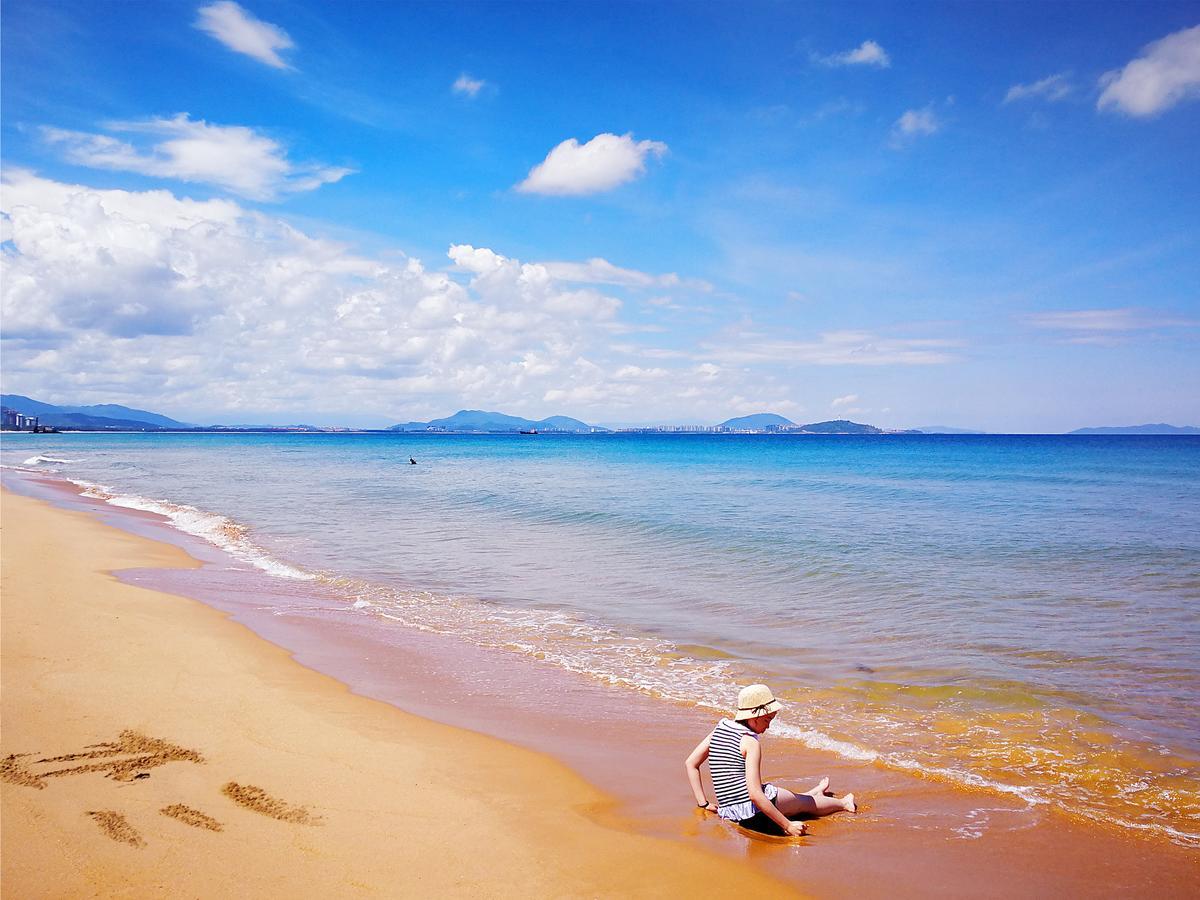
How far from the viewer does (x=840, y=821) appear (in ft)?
19.0

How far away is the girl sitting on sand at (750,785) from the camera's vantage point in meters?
5.54

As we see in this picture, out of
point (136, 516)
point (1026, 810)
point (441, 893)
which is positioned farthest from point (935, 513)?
point (136, 516)

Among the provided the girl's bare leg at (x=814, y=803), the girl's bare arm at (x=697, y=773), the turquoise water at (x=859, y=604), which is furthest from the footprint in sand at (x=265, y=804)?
the turquoise water at (x=859, y=604)

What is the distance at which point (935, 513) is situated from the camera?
2695 centimetres

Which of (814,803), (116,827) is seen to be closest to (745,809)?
(814,803)

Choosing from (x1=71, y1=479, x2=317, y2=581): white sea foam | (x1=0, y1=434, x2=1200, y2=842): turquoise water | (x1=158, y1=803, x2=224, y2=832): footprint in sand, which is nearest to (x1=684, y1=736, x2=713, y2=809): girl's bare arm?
(x1=0, y1=434, x2=1200, y2=842): turquoise water

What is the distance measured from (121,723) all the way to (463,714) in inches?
128

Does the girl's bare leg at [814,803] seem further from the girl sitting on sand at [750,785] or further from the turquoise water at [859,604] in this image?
the turquoise water at [859,604]

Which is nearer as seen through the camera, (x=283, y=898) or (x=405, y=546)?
(x=283, y=898)

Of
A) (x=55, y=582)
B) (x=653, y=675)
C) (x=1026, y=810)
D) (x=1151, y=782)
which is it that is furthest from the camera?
(x=55, y=582)

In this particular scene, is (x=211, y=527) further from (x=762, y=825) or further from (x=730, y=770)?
(x=762, y=825)

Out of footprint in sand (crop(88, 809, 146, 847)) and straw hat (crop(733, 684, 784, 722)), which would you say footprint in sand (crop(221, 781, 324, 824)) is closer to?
footprint in sand (crop(88, 809, 146, 847))

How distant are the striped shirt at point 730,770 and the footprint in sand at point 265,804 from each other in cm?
308

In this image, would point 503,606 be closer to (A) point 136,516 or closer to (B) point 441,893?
(B) point 441,893
